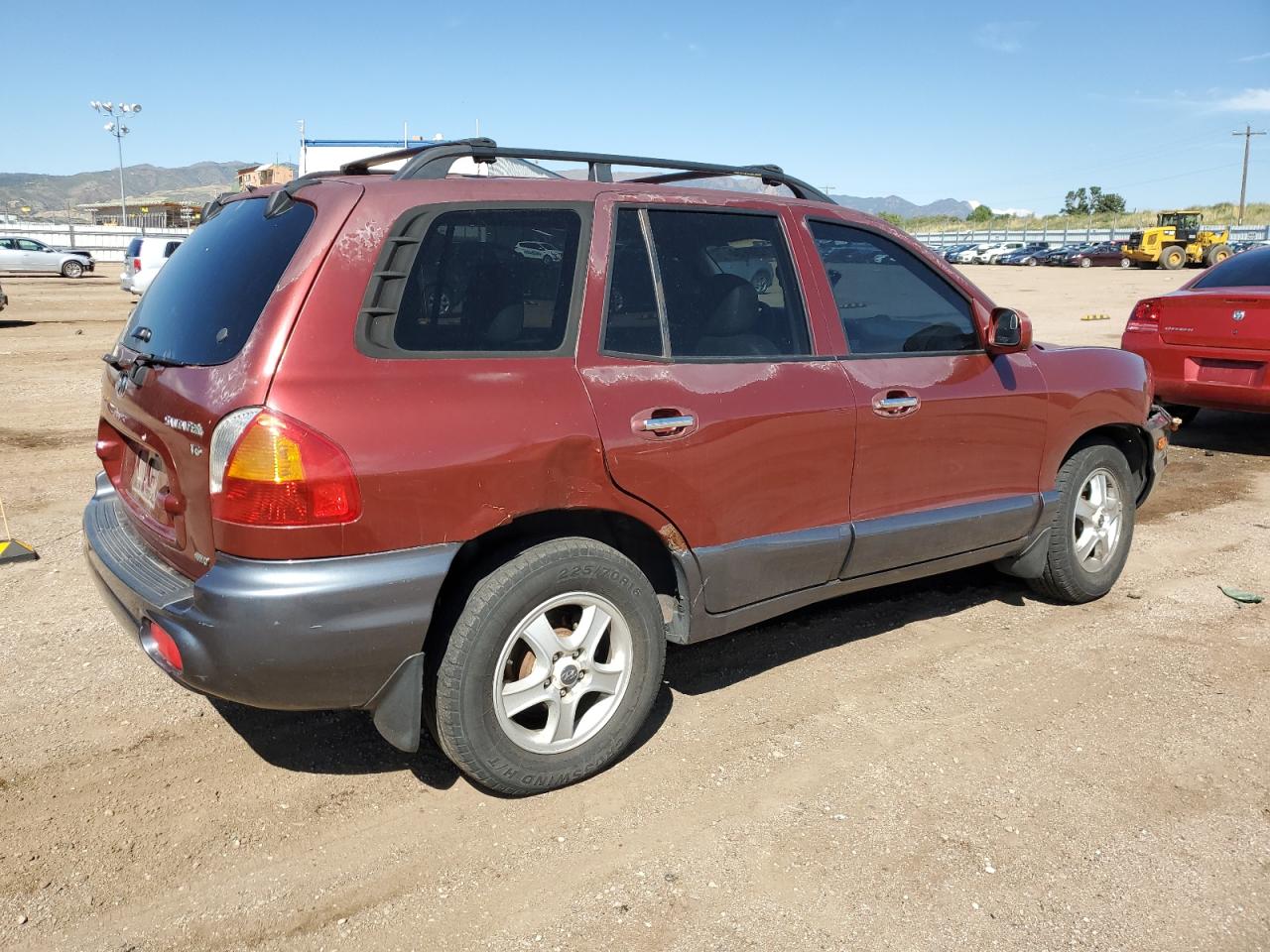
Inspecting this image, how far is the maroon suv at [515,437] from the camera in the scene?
2746 mm

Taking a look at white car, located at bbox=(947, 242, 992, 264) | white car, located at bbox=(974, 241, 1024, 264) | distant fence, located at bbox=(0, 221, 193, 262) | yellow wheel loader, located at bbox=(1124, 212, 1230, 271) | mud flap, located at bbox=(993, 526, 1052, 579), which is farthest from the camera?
white car, located at bbox=(947, 242, 992, 264)

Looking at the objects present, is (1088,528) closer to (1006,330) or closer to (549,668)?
(1006,330)

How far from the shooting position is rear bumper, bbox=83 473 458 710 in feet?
8.84

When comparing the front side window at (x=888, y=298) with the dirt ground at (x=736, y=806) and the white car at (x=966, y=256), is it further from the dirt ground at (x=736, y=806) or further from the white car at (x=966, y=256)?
the white car at (x=966, y=256)

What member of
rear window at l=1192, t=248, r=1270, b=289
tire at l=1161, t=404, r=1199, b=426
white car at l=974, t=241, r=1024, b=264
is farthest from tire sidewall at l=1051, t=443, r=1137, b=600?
white car at l=974, t=241, r=1024, b=264

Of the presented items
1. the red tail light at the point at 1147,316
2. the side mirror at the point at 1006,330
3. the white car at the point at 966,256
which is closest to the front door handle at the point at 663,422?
the side mirror at the point at 1006,330

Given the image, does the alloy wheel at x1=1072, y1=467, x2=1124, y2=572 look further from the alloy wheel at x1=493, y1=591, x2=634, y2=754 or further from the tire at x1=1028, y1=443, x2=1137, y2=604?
the alloy wheel at x1=493, y1=591, x2=634, y2=754

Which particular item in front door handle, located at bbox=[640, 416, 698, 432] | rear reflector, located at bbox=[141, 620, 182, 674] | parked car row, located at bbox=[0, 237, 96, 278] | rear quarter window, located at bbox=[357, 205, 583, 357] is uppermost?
parked car row, located at bbox=[0, 237, 96, 278]

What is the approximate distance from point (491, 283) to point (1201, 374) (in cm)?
701

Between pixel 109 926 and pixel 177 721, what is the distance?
114 centimetres

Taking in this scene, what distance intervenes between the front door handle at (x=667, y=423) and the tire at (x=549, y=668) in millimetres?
400

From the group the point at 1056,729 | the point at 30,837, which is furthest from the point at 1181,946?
the point at 30,837

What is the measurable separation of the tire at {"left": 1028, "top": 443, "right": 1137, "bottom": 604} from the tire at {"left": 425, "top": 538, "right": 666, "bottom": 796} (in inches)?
89.8

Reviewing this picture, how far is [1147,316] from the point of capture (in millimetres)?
8531
